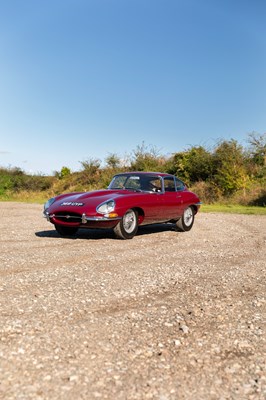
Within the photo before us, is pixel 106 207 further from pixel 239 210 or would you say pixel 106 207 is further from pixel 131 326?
pixel 239 210

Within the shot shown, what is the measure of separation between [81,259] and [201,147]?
24.4 metres

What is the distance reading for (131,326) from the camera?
12.3 ft

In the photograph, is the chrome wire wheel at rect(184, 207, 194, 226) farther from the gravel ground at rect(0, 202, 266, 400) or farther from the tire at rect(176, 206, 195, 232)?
the gravel ground at rect(0, 202, 266, 400)

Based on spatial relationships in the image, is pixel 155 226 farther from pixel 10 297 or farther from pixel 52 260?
pixel 10 297

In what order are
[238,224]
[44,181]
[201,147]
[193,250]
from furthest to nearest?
[44,181]
[201,147]
[238,224]
[193,250]

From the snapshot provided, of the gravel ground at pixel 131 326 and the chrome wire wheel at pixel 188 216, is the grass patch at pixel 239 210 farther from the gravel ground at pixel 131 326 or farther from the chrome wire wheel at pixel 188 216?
the gravel ground at pixel 131 326

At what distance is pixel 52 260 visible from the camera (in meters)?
6.85

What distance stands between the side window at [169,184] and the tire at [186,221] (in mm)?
885

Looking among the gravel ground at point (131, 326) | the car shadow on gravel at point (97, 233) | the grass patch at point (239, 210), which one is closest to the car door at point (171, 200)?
the car shadow on gravel at point (97, 233)

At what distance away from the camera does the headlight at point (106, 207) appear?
899 centimetres

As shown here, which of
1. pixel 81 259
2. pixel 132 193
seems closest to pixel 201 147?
pixel 132 193

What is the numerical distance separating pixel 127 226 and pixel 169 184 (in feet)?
6.73

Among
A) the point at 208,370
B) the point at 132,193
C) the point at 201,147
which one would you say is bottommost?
the point at 208,370

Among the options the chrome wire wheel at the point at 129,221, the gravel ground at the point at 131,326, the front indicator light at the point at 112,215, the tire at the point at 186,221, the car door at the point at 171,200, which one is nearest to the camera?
the gravel ground at the point at 131,326
